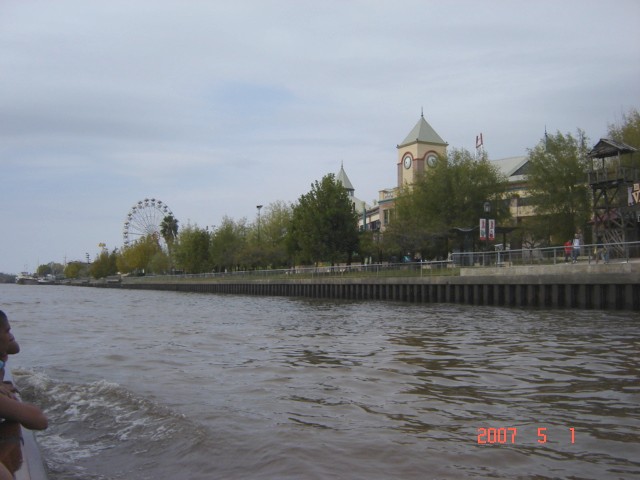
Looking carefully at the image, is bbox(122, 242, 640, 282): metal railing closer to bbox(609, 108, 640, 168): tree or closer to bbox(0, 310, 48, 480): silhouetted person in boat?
bbox(609, 108, 640, 168): tree

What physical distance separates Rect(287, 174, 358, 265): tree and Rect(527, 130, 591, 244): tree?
61.8ft

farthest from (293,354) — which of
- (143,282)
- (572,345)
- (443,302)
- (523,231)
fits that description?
(143,282)

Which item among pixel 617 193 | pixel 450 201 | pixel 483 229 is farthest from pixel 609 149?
pixel 450 201

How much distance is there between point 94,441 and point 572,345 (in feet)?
35.2

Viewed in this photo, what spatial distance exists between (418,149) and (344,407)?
7661 cm

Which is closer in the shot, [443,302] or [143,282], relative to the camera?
[443,302]

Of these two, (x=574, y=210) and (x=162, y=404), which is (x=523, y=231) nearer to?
(x=574, y=210)

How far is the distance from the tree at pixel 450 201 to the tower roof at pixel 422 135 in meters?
29.9

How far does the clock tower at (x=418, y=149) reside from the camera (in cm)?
8225

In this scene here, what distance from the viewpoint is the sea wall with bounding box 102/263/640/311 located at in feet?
82.0

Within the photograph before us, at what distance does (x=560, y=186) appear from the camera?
4469 centimetres

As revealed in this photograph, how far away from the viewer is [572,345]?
13836 millimetres

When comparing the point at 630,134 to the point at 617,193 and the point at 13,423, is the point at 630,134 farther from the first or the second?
the point at 13,423

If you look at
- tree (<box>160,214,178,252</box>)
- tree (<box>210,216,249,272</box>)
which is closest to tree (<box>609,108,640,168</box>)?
tree (<box>210,216,249,272</box>)
